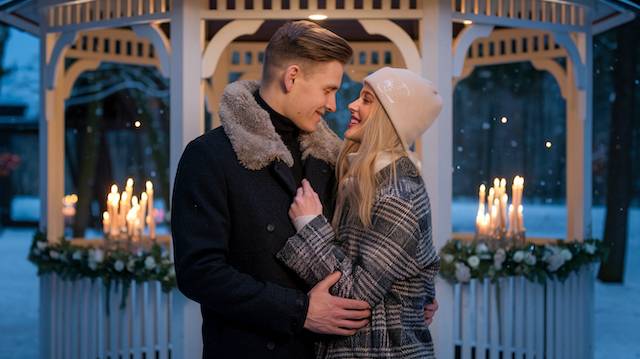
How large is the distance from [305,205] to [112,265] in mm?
3573

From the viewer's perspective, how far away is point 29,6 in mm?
6012

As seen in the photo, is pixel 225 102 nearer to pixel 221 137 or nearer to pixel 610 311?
pixel 221 137

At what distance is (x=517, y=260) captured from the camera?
5.46m

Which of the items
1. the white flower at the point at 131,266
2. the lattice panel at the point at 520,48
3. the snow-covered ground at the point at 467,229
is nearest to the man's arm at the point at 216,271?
the white flower at the point at 131,266

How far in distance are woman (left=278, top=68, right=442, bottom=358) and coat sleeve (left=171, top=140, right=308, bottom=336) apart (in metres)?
0.12

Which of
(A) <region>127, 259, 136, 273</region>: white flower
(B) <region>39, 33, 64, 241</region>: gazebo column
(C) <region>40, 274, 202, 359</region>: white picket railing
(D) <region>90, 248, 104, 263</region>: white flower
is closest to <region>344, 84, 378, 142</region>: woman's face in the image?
(C) <region>40, 274, 202, 359</region>: white picket railing

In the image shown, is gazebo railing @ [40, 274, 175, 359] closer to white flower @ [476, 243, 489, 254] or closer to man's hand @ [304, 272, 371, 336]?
white flower @ [476, 243, 489, 254]

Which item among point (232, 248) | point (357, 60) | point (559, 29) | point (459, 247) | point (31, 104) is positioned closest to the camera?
point (232, 248)

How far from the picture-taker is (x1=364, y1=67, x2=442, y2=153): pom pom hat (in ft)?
8.11

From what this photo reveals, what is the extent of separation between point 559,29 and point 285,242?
389 cm

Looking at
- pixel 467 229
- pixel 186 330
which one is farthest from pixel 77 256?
pixel 467 229

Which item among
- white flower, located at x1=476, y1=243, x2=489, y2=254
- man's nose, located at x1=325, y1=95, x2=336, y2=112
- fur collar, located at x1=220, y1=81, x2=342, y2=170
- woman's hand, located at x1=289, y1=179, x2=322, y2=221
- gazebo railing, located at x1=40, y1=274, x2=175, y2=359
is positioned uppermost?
man's nose, located at x1=325, y1=95, x2=336, y2=112

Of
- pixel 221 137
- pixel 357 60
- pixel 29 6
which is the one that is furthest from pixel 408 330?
pixel 357 60

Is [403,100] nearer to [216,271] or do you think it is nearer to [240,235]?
[240,235]
